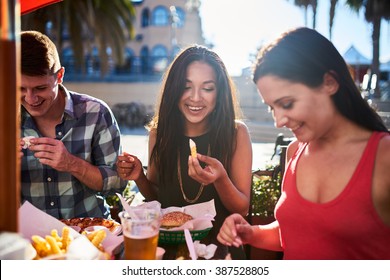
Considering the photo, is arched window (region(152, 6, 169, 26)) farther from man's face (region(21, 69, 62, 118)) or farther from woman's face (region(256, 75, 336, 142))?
woman's face (region(256, 75, 336, 142))

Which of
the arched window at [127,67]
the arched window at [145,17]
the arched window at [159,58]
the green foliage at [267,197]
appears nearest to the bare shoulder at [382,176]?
the green foliage at [267,197]

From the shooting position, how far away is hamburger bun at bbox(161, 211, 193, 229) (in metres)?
1.42

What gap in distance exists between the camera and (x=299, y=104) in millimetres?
1177

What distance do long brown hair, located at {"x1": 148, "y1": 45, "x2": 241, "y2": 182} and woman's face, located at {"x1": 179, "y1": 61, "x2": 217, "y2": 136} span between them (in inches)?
0.9

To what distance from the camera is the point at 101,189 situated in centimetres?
195

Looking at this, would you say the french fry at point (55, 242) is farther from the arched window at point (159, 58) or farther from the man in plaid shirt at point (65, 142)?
the arched window at point (159, 58)

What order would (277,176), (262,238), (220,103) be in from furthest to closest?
(277,176) → (220,103) → (262,238)

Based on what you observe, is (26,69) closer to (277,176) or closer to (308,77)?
(308,77)

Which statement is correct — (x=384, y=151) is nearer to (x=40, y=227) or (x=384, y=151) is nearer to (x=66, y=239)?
(x=66, y=239)

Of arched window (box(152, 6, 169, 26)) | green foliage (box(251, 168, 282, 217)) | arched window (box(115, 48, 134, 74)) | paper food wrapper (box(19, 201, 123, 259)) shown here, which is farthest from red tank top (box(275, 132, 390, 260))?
arched window (box(152, 6, 169, 26))

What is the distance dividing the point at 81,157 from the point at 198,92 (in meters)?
0.67

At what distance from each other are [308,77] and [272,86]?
4.0 inches
